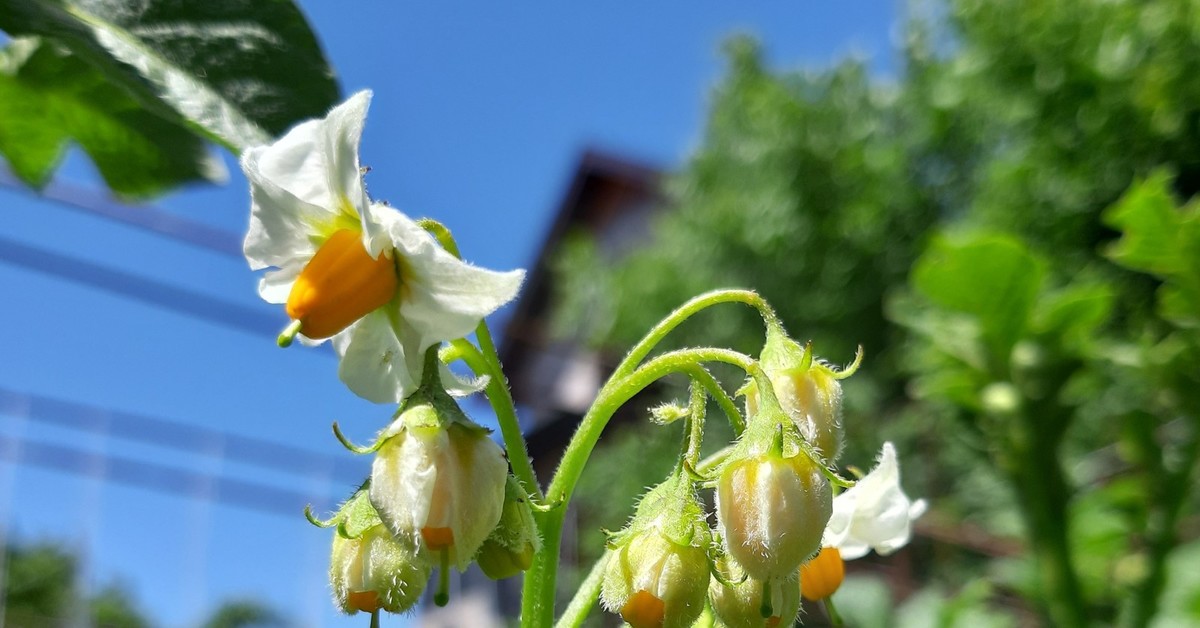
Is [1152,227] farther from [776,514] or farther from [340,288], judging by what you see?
[340,288]

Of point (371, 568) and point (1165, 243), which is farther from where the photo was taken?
point (1165, 243)

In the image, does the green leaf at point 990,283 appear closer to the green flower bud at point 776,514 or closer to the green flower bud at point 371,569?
the green flower bud at point 776,514

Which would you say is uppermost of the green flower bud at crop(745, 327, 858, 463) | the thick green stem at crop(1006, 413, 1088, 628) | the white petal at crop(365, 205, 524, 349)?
the thick green stem at crop(1006, 413, 1088, 628)

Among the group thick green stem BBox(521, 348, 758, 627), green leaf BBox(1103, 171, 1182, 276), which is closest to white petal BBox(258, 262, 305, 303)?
thick green stem BBox(521, 348, 758, 627)

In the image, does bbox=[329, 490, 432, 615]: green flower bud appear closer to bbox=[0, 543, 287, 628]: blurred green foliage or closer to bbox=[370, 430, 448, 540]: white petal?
bbox=[370, 430, 448, 540]: white petal

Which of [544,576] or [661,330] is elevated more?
[661,330]

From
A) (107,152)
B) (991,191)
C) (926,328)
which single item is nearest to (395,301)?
(107,152)

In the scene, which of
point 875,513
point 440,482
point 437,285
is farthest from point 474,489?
point 875,513
